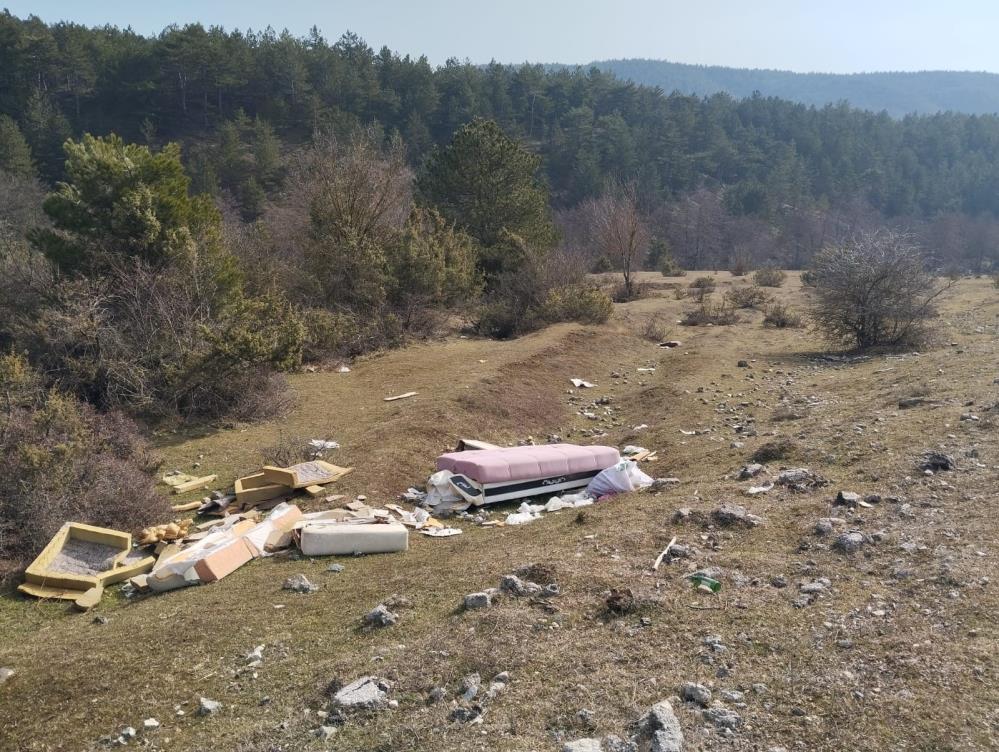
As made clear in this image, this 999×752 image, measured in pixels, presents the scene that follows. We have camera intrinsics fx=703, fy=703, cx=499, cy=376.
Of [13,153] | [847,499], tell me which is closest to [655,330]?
[847,499]

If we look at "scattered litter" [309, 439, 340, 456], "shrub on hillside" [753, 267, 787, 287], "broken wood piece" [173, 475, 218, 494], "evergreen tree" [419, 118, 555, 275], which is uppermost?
"evergreen tree" [419, 118, 555, 275]

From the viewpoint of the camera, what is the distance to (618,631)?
13.9 ft

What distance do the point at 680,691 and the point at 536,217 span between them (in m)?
24.2

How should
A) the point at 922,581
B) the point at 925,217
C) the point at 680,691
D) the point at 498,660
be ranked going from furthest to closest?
the point at 925,217
the point at 922,581
the point at 498,660
the point at 680,691

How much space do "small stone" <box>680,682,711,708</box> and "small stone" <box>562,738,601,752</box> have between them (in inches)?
21.8

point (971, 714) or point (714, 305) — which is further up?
point (971, 714)

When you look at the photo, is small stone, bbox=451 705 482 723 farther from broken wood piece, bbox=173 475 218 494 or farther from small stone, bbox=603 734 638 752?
broken wood piece, bbox=173 475 218 494

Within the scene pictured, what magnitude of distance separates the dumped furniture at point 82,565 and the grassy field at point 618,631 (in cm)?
20

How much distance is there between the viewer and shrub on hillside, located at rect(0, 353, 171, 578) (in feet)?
21.7

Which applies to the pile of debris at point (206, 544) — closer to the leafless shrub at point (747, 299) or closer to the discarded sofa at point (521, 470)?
the discarded sofa at point (521, 470)

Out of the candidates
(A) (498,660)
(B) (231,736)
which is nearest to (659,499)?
(A) (498,660)

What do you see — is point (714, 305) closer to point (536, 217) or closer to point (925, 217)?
point (536, 217)

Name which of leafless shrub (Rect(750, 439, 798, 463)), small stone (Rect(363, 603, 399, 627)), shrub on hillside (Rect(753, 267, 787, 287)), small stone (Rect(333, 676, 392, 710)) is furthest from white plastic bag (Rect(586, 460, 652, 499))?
shrub on hillside (Rect(753, 267, 787, 287))

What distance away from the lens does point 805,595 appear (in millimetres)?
4457
